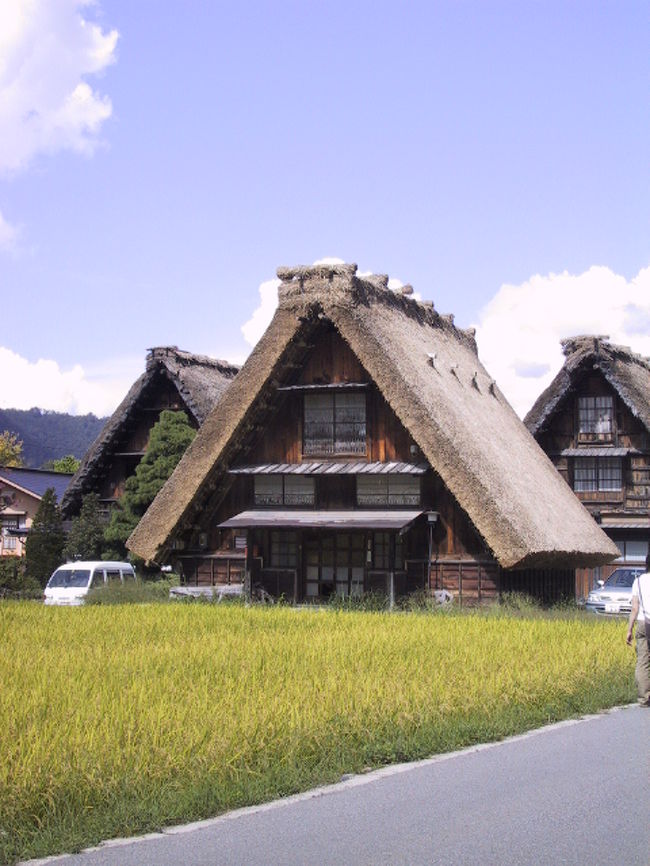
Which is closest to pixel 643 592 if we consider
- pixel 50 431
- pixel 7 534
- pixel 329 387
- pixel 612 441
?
pixel 329 387

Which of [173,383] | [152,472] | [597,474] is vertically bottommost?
[152,472]

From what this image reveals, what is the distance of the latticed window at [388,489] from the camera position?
84.2 ft

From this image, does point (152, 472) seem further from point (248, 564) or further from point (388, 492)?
point (388, 492)

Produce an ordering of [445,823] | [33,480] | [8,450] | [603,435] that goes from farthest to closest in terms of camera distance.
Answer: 1. [8,450]
2. [33,480]
3. [603,435]
4. [445,823]

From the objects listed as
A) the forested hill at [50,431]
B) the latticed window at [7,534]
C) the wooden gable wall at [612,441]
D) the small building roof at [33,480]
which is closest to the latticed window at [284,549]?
the wooden gable wall at [612,441]

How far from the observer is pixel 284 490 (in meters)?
27.2

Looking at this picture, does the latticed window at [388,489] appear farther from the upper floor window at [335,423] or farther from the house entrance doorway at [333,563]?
the house entrance doorway at [333,563]

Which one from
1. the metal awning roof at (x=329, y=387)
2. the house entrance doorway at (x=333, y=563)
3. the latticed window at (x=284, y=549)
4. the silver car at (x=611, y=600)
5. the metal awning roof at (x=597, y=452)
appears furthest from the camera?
the metal awning roof at (x=597, y=452)

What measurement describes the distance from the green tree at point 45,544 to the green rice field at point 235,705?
20.1m

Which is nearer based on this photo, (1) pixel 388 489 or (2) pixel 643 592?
(2) pixel 643 592

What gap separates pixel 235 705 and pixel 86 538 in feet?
87.5

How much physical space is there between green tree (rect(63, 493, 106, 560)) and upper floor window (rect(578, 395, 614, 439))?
49.1ft

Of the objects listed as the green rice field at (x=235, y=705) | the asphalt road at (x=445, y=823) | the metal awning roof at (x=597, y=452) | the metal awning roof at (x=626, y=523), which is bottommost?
the asphalt road at (x=445, y=823)

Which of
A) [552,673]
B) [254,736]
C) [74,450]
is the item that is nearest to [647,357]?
[552,673]
